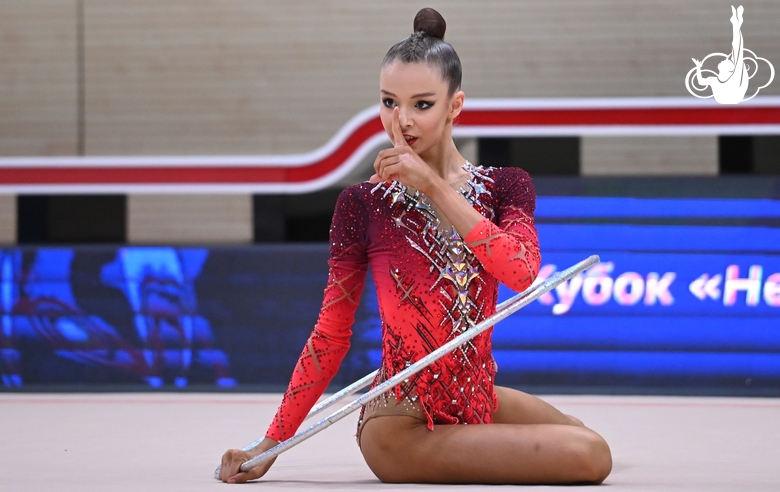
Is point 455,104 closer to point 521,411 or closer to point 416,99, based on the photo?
point 416,99

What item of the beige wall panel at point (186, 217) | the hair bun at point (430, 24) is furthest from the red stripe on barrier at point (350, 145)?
the hair bun at point (430, 24)

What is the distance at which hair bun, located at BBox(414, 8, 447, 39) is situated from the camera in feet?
7.31

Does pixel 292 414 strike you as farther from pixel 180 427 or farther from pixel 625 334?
pixel 625 334

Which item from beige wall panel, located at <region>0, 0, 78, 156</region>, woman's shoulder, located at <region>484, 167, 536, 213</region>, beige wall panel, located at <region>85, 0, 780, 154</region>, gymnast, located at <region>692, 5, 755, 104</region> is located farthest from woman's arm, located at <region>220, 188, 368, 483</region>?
beige wall panel, located at <region>0, 0, 78, 156</region>

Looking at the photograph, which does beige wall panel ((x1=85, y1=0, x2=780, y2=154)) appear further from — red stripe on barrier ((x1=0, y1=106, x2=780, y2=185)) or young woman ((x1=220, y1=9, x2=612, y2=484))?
young woman ((x1=220, y1=9, x2=612, y2=484))

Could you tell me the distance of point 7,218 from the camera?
771 cm

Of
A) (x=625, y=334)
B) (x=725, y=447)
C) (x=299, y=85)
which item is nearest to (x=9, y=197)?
(x=299, y=85)

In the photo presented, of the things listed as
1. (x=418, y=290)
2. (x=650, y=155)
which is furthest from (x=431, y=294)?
(x=650, y=155)

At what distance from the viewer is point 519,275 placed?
206 cm

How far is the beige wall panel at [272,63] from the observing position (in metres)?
7.26

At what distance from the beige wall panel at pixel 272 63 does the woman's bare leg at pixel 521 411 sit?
16.7 feet

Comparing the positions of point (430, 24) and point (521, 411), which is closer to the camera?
point (430, 24)

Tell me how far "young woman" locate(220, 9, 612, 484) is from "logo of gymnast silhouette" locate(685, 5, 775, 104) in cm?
342

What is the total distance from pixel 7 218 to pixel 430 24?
619cm
